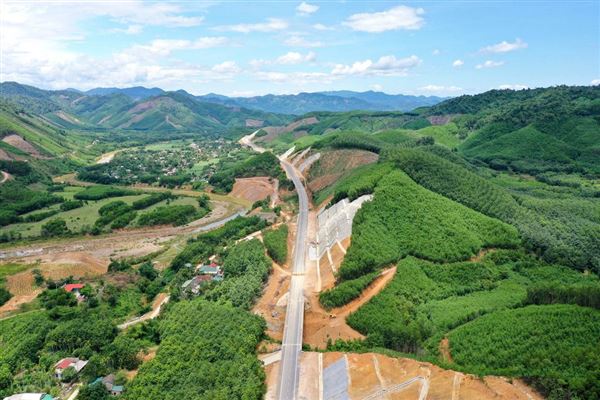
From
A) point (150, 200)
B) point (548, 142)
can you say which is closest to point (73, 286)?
point (150, 200)

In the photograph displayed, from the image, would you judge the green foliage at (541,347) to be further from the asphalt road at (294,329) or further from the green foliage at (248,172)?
the green foliage at (248,172)

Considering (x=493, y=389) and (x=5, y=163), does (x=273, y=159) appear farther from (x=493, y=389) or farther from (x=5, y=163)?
(x=493, y=389)

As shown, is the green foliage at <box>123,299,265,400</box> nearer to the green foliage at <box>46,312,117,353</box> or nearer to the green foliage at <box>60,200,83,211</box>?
the green foliage at <box>46,312,117,353</box>

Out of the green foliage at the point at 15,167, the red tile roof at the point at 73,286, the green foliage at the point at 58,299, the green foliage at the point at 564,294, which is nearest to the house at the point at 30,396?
the green foliage at the point at 58,299

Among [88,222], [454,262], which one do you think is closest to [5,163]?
[88,222]

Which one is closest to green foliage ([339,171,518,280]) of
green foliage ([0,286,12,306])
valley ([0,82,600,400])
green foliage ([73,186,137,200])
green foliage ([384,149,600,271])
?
valley ([0,82,600,400])

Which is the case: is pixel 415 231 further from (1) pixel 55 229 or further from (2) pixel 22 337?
(1) pixel 55 229
